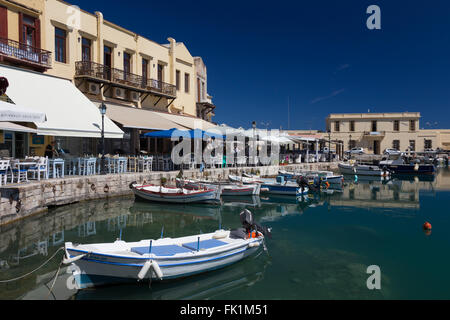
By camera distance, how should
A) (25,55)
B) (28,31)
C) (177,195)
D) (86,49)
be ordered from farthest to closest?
1. (86,49)
2. (28,31)
3. (177,195)
4. (25,55)

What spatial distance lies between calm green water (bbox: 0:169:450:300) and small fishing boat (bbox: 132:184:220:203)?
391 mm

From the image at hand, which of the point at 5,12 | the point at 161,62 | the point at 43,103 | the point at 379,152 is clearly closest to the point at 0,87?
the point at 43,103

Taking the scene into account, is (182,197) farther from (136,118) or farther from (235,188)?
(136,118)

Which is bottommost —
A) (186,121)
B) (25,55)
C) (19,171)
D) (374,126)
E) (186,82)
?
(19,171)

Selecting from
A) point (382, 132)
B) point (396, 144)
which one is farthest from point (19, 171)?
point (396, 144)

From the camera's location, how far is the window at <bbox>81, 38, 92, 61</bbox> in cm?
1873

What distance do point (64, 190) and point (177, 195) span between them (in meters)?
4.97

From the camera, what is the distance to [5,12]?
14.6m

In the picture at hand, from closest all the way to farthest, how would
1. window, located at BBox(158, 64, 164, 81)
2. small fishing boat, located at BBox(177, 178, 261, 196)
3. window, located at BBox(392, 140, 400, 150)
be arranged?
1. small fishing boat, located at BBox(177, 178, 261, 196)
2. window, located at BBox(158, 64, 164, 81)
3. window, located at BBox(392, 140, 400, 150)

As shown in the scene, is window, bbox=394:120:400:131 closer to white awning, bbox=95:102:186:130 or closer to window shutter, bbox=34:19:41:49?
white awning, bbox=95:102:186:130

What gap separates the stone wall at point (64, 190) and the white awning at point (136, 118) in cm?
270

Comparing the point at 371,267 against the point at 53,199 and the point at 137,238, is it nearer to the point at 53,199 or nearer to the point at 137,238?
the point at 137,238

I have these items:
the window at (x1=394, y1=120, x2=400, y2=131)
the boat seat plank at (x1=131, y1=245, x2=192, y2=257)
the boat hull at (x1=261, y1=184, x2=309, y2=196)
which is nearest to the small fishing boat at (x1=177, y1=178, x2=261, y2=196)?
the boat hull at (x1=261, y1=184, x2=309, y2=196)

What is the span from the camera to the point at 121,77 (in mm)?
20328
